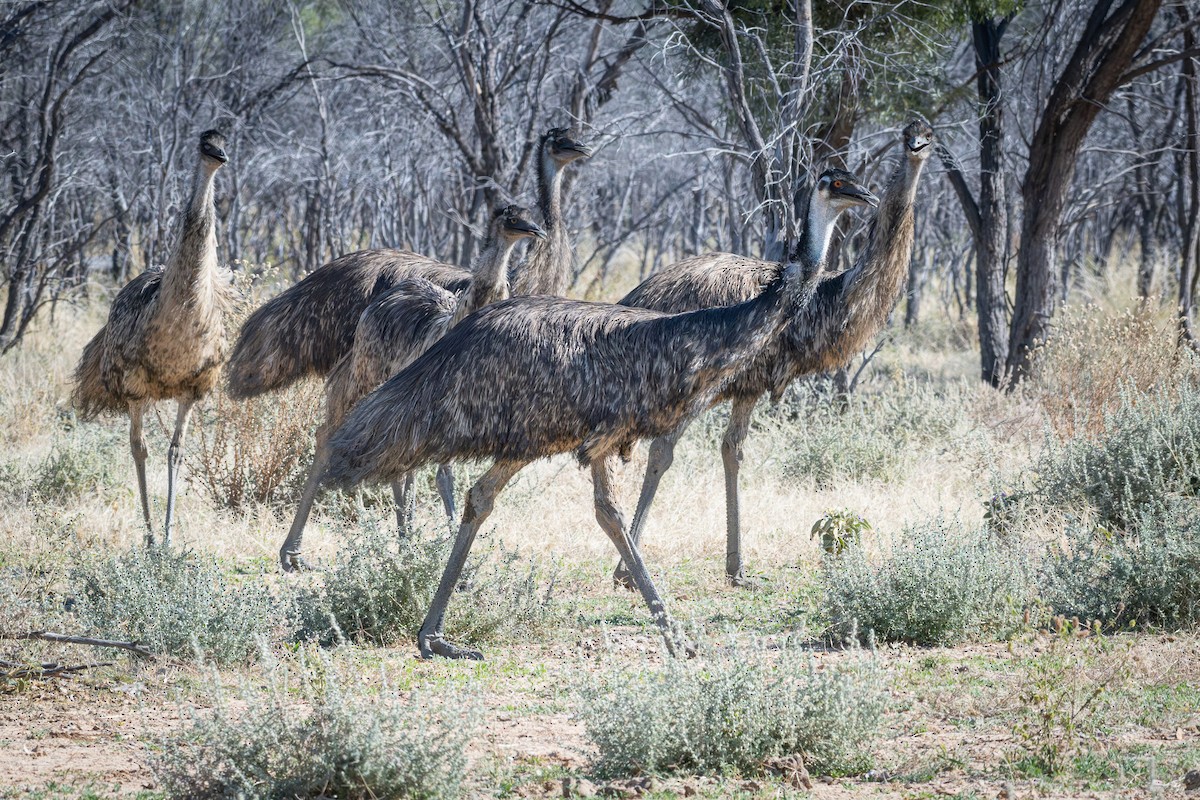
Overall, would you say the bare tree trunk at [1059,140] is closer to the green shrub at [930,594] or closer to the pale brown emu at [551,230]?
the pale brown emu at [551,230]

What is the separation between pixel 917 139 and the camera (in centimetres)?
645

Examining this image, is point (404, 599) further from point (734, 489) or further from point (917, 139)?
point (917, 139)

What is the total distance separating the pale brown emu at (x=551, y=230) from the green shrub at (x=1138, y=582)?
3177mm

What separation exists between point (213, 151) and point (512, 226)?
1.58 meters

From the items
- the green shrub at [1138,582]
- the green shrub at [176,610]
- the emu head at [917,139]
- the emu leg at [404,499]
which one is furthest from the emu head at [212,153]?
the green shrub at [1138,582]

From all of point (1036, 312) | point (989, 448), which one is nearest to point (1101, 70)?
point (1036, 312)

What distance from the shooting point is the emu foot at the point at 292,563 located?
23.3 feet

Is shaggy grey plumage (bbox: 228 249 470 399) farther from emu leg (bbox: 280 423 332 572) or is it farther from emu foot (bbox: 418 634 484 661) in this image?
emu foot (bbox: 418 634 484 661)

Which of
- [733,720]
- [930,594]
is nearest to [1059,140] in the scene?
[930,594]

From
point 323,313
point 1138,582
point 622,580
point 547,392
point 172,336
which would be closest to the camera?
point 547,392

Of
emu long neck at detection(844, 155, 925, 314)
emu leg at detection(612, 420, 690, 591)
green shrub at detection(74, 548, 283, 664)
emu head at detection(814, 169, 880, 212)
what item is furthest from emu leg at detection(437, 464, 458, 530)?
emu head at detection(814, 169, 880, 212)

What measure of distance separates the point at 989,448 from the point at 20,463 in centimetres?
612

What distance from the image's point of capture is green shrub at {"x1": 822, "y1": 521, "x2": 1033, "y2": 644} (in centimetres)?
542

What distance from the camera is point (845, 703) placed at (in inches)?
154
